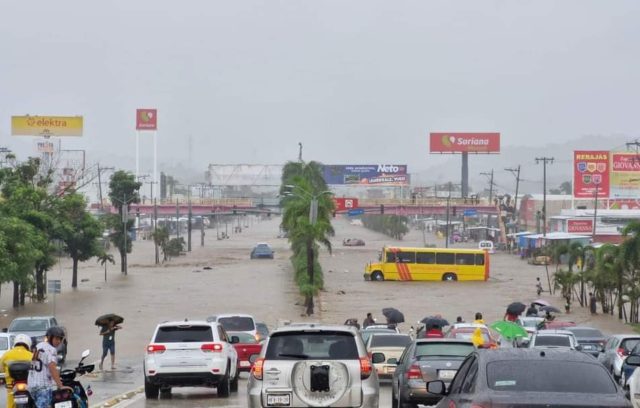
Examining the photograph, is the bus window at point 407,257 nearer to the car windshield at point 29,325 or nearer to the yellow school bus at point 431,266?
the yellow school bus at point 431,266

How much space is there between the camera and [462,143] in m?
168

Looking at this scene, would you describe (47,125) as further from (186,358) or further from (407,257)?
(186,358)

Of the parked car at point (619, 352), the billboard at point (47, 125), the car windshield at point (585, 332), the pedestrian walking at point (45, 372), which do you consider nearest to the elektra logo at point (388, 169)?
the billboard at point (47, 125)

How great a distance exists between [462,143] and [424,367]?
14983 cm

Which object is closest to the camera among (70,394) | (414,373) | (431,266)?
(70,394)

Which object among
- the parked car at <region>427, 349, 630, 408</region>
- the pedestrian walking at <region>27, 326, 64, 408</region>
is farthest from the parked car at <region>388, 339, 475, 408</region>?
the parked car at <region>427, 349, 630, 408</region>

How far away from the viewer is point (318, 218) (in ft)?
228

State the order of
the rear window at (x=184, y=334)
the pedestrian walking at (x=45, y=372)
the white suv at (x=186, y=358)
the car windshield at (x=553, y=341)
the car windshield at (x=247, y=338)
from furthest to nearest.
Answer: the car windshield at (x=247, y=338) < the car windshield at (x=553, y=341) < the rear window at (x=184, y=334) < the white suv at (x=186, y=358) < the pedestrian walking at (x=45, y=372)

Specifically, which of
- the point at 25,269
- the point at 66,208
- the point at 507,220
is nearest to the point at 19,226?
the point at 25,269

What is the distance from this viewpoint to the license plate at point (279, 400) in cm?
1562

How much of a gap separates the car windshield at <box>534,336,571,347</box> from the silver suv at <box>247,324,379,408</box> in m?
14.8

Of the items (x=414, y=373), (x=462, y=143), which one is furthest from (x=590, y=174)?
(x=414, y=373)

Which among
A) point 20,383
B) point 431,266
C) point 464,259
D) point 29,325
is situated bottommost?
point 431,266

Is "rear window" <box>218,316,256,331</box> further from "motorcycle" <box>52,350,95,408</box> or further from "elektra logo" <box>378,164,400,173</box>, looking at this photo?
"elektra logo" <box>378,164,400,173</box>
